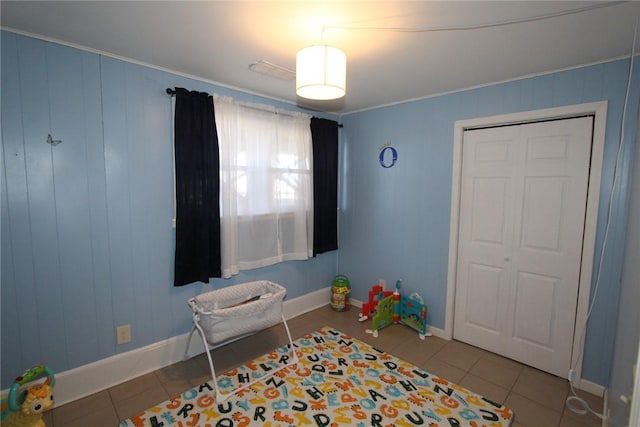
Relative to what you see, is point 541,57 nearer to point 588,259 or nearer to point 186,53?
point 588,259

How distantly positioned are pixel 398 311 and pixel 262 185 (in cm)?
196

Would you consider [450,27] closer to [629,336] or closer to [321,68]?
[321,68]

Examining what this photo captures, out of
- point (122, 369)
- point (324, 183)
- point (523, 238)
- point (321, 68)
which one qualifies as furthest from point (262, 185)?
point (523, 238)

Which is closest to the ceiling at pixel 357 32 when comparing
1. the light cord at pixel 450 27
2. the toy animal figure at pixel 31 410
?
the light cord at pixel 450 27

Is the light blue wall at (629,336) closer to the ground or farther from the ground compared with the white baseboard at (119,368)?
farther from the ground

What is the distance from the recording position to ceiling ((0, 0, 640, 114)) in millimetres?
1520

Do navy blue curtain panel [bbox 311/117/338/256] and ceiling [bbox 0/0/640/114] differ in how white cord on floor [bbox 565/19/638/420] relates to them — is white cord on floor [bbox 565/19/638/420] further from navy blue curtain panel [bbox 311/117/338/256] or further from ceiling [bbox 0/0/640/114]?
navy blue curtain panel [bbox 311/117/338/256]

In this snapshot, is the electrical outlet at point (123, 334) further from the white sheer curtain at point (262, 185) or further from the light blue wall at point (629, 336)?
the light blue wall at point (629, 336)

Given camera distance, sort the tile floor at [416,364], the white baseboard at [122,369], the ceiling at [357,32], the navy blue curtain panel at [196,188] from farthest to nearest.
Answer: the navy blue curtain panel at [196,188] → the white baseboard at [122,369] → the tile floor at [416,364] → the ceiling at [357,32]

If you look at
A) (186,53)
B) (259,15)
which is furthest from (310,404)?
(186,53)

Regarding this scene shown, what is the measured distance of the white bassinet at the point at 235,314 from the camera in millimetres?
2139

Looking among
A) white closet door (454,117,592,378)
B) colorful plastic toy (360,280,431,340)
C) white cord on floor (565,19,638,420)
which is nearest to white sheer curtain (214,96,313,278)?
colorful plastic toy (360,280,431,340)

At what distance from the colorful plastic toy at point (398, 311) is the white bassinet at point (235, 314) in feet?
3.15

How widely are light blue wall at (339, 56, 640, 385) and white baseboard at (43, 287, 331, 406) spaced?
81.1 inches
